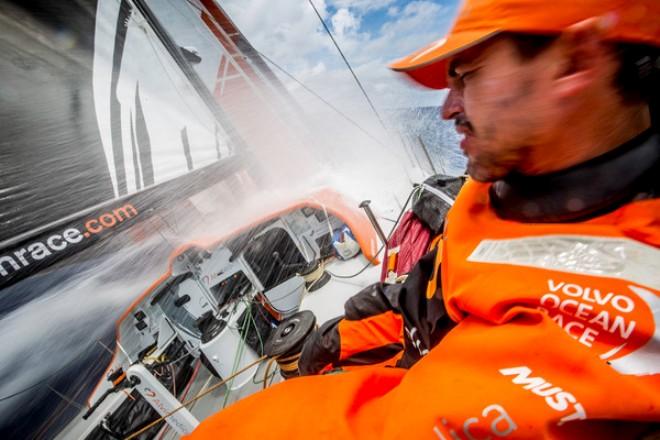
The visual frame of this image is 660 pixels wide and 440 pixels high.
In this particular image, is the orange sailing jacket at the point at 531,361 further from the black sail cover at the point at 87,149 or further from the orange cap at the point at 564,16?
the black sail cover at the point at 87,149

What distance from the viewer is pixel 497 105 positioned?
0.48 m

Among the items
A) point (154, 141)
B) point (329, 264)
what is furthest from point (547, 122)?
point (329, 264)

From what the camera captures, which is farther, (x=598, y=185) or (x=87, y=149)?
(x=87, y=149)

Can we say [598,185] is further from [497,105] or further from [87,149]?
[87,149]

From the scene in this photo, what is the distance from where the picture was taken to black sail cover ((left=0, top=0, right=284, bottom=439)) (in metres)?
1.16

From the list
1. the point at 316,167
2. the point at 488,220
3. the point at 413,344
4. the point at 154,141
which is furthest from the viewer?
the point at 316,167

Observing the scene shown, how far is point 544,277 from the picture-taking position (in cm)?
42

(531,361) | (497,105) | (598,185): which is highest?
(497,105)

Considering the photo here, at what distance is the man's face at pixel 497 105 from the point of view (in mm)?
440

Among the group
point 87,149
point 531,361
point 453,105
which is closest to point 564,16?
point 453,105

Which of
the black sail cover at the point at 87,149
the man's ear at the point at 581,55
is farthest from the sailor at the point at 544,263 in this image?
the black sail cover at the point at 87,149

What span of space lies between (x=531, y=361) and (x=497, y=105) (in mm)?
419

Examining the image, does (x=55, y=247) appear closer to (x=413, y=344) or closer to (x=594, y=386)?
(x=413, y=344)

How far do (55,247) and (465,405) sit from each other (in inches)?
61.3
